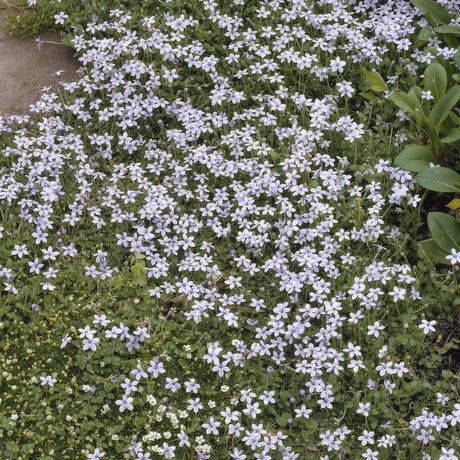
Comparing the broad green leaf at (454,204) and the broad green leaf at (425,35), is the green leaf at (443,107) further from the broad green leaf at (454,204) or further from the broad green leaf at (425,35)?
the broad green leaf at (425,35)

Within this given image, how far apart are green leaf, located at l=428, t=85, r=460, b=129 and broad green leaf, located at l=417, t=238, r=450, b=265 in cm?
94

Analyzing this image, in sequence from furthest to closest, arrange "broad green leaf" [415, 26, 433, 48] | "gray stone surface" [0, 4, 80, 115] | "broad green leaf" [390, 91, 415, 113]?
"gray stone surface" [0, 4, 80, 115] → "broad green leaf" [415, 26, 433, 48] → "broad green leaf" [390, 91, 415, 113]

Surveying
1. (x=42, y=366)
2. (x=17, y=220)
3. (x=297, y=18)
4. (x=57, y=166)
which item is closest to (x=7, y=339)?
(x=42, y=366)

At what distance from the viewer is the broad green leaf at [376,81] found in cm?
591

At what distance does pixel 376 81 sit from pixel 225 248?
78.8 inches

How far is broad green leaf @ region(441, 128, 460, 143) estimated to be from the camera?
17.3ft

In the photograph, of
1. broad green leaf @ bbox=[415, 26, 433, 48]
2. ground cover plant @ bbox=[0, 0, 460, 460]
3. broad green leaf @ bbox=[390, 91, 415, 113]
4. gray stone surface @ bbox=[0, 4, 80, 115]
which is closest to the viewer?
ground cover plant @ bbox=[0, 0, 460, 460]

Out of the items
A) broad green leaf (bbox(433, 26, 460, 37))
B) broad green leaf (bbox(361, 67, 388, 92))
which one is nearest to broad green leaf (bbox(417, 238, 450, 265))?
broad green leaf (bbox(361, 67, 388, 92))

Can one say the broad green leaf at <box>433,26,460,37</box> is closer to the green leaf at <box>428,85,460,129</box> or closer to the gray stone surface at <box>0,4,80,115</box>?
the green leaf at <box>428,85,460,129</box>

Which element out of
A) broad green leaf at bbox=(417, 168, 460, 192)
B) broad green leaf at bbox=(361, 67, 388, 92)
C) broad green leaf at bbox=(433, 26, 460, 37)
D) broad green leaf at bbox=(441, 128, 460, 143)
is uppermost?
broad green leaf at bbox=(433, 26, 460, 37)

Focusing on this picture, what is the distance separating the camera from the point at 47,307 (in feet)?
16.1

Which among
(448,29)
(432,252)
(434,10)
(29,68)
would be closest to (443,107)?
(448,29)

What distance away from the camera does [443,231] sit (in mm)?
5059

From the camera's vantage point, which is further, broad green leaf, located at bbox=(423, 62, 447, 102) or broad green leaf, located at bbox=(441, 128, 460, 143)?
broad green leaf, located at bbox=(423, 62, 447, 102)
